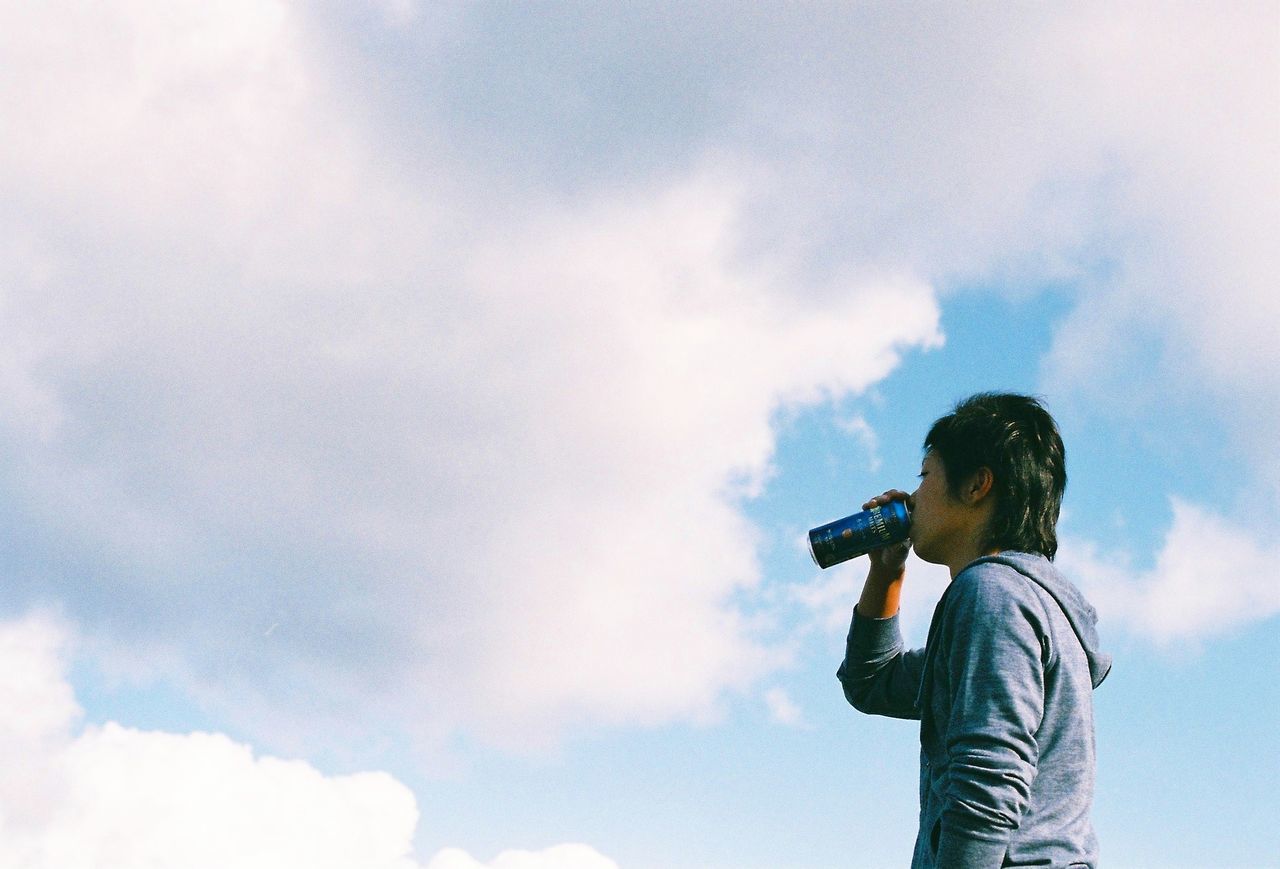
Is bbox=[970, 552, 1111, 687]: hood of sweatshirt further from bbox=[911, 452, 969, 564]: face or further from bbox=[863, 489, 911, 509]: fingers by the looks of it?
bbox=[863, 489, 911, 509]: fingers

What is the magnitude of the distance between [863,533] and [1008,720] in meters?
1.49

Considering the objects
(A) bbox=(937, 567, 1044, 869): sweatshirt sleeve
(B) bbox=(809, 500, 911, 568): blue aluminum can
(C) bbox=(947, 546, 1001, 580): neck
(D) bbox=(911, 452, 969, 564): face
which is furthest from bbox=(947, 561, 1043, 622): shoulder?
(B) bbox=(809, 500, 911, 568): blue aluminum can

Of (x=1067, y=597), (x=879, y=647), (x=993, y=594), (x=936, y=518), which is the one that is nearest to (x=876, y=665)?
(x=879, y=647)

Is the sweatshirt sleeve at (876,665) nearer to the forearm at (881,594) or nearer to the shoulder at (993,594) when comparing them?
the forearm at (881,594)

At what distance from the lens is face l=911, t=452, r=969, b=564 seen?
308cm

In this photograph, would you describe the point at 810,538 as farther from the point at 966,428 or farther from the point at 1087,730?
the point at 1087,730

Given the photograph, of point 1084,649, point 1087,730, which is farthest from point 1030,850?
point 1084,649

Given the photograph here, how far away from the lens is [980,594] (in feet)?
8.48

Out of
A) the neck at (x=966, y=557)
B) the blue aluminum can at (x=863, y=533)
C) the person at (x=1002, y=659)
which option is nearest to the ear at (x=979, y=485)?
the person at (x=1002, y=659)

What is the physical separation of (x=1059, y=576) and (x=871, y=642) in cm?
117

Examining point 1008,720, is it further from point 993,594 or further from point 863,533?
point 863,533

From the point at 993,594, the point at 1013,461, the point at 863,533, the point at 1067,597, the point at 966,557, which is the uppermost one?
the point at 863,533

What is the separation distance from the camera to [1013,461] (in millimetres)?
3010

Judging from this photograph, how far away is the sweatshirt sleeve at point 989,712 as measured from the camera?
7.69ft
